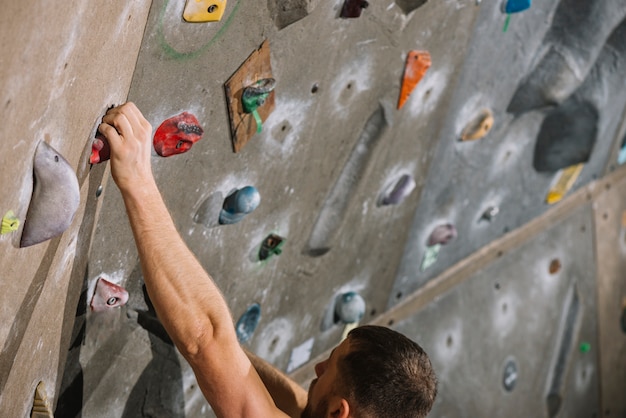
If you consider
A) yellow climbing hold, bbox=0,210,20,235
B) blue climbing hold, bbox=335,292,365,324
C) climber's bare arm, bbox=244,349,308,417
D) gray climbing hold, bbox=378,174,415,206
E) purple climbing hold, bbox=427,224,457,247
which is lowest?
purple climbing hold, bbox=427,224,457,247

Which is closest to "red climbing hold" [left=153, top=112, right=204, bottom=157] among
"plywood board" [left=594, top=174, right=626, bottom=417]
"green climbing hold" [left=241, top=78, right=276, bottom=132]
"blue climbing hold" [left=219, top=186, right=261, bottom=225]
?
"green climbing hold" [left=241, top=78, right=276, bottom=132]

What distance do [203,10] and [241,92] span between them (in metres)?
0.25

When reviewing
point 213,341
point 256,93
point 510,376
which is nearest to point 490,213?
point 510,376

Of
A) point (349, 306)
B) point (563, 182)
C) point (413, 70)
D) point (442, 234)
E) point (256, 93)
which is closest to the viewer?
point (256, 93)

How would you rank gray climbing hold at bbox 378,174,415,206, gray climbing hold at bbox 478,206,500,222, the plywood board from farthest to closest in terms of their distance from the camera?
1. the plywood board
2. gray climbing hold at bbox 478,206,500,222
3. gray climbing hold at bbox 378,174,415,206

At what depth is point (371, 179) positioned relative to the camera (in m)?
2.71

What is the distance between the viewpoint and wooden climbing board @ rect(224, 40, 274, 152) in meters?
2.04

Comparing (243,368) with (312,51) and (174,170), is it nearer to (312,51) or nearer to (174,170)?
(174,170)

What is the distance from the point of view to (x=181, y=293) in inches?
73.1

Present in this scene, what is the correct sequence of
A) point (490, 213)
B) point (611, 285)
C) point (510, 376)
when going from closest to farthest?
point (490, 213), point (510, 376), point (611, 285)

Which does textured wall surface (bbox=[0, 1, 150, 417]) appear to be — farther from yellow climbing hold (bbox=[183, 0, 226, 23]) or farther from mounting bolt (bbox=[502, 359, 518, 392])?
mounting bolt (bbox=[502, 359, 518, 392])

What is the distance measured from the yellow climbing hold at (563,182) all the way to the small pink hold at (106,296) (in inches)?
75.4

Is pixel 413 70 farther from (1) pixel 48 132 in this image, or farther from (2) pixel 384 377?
(1) pixel 48 132

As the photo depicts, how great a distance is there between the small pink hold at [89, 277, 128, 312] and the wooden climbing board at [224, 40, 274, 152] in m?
0.37
